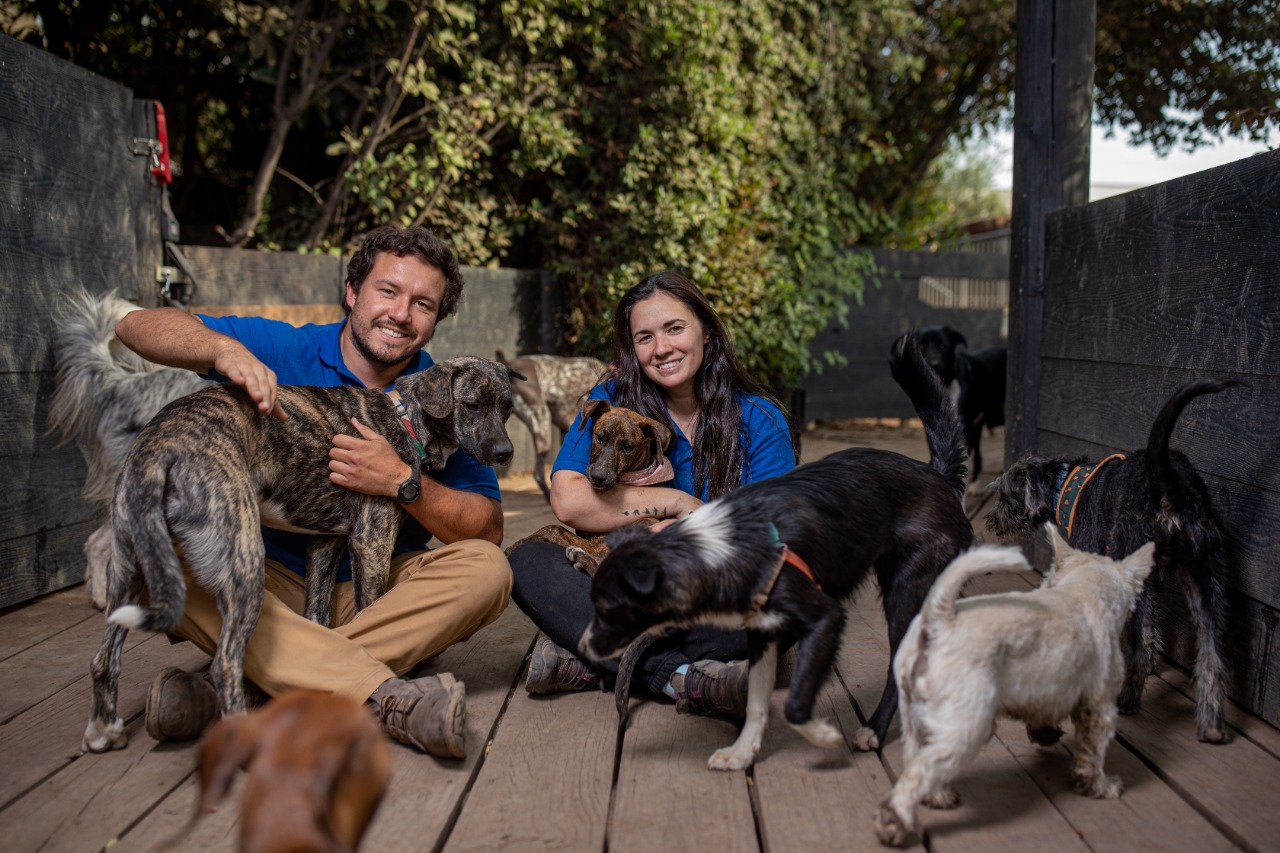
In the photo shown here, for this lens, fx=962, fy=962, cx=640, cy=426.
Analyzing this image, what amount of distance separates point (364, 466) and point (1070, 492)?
2.40 metres

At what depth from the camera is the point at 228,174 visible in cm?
845

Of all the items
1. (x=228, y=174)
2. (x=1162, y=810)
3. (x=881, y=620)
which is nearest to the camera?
(x=1162, y=810)

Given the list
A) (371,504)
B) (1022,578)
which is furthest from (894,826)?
(1022,578)

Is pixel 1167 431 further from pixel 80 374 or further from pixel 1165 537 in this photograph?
pixel 80 374

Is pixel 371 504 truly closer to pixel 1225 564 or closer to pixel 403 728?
pixel 403 728

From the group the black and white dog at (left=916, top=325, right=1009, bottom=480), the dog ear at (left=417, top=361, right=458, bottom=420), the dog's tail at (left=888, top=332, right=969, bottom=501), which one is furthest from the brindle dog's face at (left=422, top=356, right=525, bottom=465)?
the black and white dog at (left=916, top=325, right=1009, bottom=480)

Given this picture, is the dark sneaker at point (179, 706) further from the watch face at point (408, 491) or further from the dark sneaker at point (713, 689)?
the dark sneaker at point (713, 689)

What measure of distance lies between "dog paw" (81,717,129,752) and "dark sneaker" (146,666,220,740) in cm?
8

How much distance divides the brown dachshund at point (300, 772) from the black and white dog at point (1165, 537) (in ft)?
7.56

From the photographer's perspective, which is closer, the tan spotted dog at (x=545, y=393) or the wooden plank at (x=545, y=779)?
the wooden plank at (x=545, y=779)

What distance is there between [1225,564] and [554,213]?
6.63m

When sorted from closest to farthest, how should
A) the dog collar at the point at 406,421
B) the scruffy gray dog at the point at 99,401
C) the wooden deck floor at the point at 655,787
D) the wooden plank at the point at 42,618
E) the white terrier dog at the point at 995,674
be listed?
the white terrier dog at the point at 995,674 → the wooden deck floor at the point at 655,787 → the dog collar at the point at 406,421 → the wooden plank at the point at 42,618 → the scruffy gray dog at the point at 99,401

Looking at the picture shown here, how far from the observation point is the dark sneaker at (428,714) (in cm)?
249

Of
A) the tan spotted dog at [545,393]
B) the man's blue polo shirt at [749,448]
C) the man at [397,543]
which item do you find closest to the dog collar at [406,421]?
the man at [397,543]
